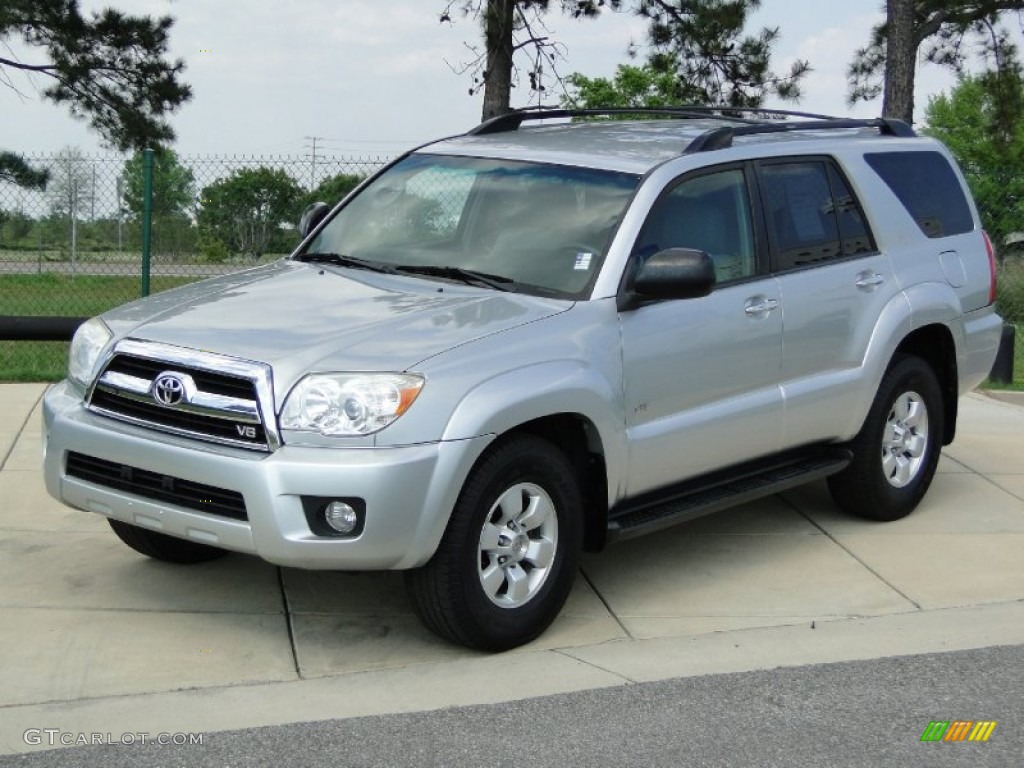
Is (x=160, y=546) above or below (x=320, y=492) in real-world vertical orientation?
below

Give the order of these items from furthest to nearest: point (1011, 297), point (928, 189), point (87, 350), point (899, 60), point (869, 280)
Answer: point (1011, 297), point (899, 60), point (928, 189), point (869, 280), point (87, 350)

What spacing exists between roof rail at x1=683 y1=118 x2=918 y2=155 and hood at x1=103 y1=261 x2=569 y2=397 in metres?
1.19

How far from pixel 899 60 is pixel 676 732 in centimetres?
1445

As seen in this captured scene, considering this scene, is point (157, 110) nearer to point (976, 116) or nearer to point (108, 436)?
point (108, 436)

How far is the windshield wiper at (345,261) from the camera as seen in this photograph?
6.59m

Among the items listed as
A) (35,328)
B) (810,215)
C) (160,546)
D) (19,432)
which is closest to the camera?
(160,546)

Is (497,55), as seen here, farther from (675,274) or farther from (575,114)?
(675,274)

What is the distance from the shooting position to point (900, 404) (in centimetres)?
769

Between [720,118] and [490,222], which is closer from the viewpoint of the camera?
[490,222]

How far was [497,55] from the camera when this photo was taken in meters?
14.8

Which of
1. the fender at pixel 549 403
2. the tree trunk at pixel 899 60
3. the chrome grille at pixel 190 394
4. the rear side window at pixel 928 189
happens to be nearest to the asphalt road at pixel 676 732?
the fender at pixel 549 403

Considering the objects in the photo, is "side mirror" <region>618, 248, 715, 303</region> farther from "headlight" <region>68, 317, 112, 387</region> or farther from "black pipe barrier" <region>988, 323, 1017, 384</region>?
"black pipe barrier" <region>988, 323, 1017, 384</region>

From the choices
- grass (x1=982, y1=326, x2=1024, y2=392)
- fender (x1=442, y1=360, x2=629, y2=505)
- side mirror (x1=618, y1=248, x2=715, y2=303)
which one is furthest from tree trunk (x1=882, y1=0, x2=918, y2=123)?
fender (x1=442, y1=360, x2=629, y2=505)

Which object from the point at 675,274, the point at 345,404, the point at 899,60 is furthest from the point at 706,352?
the point at 899,60
